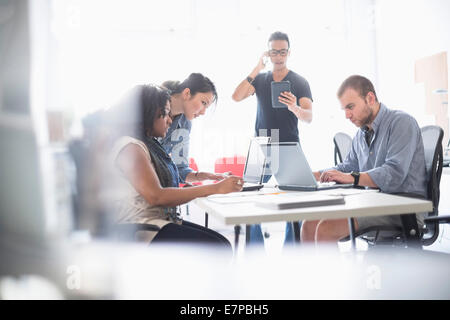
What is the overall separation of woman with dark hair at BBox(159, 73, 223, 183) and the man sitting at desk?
0.60 metres

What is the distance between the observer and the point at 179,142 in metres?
2.16

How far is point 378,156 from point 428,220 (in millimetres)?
408

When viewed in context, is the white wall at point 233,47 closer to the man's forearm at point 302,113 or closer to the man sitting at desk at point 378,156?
the man's forearm at point 302,113

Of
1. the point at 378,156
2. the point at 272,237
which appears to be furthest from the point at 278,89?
the point at 272,237

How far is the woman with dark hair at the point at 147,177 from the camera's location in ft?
4.46

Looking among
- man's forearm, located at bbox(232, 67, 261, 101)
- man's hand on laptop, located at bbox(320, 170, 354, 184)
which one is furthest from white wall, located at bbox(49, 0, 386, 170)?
man's hand on laptop, located at bbox(320, 170, 354, 184)

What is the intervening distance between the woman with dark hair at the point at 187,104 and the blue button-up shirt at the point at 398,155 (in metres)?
0.75

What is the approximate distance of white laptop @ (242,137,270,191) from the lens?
1.82 m

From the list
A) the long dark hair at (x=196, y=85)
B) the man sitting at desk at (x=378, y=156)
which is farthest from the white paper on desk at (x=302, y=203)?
the long dark hair at (x=196, y=85)

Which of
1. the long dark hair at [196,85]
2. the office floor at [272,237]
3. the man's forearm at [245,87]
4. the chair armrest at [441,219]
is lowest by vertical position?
the office floor at [272,237]

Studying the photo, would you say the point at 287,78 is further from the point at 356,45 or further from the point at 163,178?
the point at 356,45

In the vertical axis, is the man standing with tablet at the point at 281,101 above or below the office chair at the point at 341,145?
above

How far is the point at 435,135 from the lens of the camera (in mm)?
1765

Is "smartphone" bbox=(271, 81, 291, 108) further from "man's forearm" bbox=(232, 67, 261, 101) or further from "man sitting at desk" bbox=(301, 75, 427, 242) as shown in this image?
"man sitting at desk" bbox=(301, 75, 427, 242)
